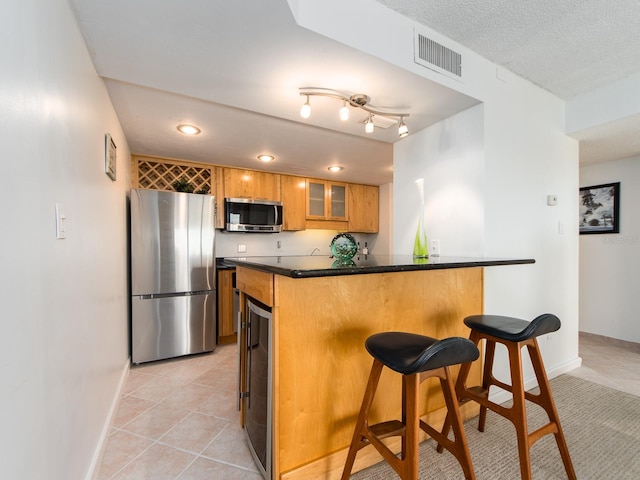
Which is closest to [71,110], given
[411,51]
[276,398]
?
[276,398]

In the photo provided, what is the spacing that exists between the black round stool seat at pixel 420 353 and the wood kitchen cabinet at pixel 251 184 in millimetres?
3053

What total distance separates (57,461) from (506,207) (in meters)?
2.73

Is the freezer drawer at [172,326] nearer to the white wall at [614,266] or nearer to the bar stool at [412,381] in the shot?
the bar stool at [412,381]

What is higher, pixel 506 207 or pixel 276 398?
pixel 506 207

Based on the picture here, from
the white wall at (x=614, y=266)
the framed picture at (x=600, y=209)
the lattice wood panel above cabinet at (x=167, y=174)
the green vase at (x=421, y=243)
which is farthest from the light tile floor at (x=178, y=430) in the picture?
the framed picture at (x=600, y=209)

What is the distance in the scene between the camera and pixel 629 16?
1.58 meters

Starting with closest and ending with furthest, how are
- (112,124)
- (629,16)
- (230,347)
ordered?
(629,16) → (112,124) → (230,347)

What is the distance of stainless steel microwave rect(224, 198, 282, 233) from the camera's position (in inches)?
144

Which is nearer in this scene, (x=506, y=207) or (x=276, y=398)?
(x=276, y=398)

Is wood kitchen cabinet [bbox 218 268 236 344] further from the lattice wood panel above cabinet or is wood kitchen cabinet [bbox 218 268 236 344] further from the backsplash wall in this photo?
the lattice wood panel above cabinet

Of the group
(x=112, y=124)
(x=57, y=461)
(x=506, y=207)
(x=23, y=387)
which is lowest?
(x=57, y=461)

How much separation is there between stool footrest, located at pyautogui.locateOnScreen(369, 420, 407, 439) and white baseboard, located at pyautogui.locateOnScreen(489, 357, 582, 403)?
1.14 meters

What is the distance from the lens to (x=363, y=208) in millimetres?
4805

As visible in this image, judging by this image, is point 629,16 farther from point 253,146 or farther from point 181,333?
point 181,333
